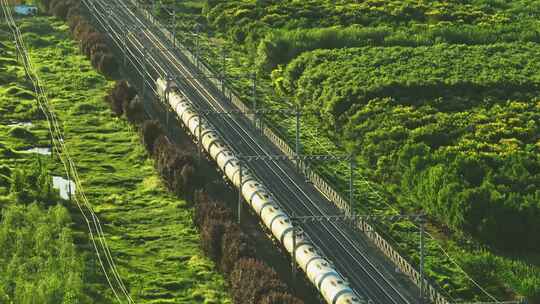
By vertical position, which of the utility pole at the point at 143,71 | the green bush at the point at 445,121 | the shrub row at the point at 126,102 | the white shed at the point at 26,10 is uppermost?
the green bush at the point at 445,121

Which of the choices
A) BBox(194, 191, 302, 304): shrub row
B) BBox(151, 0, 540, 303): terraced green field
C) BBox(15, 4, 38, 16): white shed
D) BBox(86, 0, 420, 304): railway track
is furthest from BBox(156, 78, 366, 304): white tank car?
BBox(15, 4, 38, 16): white shed

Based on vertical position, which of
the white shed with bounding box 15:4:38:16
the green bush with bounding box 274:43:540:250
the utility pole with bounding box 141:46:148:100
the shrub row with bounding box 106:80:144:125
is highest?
the green bush with bounding box 274:43:540:250

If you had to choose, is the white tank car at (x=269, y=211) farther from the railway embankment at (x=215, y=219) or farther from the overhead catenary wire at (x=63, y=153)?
the overhead catenary wire at (x=63, y=153)

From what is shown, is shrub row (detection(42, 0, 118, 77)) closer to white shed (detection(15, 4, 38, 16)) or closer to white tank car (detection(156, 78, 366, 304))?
white shed (detection(15, 4, 38, 16))

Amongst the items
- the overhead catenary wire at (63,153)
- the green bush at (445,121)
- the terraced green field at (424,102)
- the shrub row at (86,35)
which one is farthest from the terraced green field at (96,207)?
the green bush at (445,121)

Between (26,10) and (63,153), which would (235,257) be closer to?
(63,153)

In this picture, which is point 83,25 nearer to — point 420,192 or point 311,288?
point 420,192
